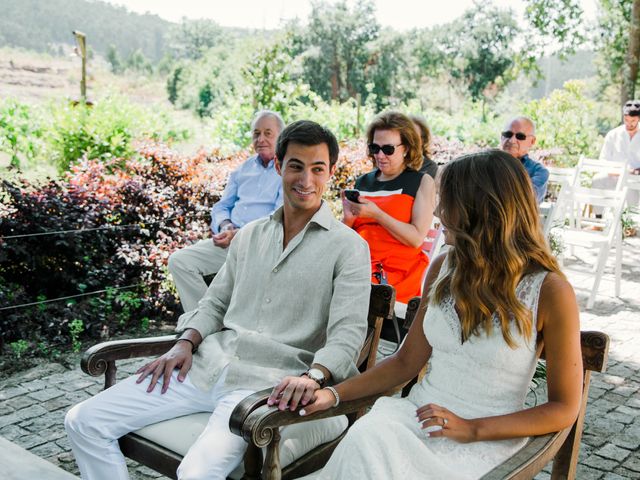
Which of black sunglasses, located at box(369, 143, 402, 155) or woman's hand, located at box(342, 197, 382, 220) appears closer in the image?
woman's hand, located at box(342, 197, 382, 220)

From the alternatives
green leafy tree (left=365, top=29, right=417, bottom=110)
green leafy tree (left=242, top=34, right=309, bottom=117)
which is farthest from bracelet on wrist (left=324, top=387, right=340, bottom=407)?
green leafy tree (left=365, top=29, right=417, bottom=110)

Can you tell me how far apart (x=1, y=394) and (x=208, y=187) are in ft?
9.69

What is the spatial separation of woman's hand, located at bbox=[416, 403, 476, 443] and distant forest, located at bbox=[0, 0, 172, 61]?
5543cm

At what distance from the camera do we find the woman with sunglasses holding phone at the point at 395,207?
4.27m

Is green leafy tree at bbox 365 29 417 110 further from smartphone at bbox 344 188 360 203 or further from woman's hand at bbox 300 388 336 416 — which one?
woman's hand at bbox 300 388 336 416

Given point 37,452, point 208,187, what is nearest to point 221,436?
point 37,452

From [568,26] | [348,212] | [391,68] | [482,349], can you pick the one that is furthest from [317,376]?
[391,68]

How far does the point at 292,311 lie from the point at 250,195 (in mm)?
2820

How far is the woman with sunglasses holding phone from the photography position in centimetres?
427

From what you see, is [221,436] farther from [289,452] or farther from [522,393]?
[522,393]

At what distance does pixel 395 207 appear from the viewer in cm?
442

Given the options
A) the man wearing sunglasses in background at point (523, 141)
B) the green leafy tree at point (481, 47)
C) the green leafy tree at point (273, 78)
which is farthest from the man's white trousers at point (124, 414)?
the green leafy tree at point (481, 47)

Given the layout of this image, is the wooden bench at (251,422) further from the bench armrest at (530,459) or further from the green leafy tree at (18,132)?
the green leafy tree at (18,132)

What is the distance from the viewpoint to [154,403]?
2654 mm
